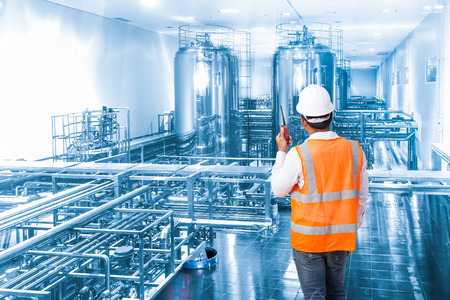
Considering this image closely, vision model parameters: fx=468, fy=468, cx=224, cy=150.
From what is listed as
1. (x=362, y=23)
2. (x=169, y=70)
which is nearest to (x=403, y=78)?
(x=362, y=23)

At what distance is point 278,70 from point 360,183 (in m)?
5.37

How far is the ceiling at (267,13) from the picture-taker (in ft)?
25.9

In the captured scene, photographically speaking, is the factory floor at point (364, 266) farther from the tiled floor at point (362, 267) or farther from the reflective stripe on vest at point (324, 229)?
the reflective stripe on vest at point (324, 229)

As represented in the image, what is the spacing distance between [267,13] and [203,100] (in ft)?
7.87

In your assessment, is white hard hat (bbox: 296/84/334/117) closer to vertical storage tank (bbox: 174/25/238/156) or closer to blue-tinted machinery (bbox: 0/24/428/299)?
blue-tinted machinery (bbox: 0/24/428/299)

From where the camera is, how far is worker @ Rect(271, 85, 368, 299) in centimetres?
189

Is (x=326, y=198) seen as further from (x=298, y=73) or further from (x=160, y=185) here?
(x=298, y=73)

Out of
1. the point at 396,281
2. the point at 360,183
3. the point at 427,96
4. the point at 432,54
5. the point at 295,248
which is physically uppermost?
the point at 432,54

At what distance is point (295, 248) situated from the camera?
196 cm

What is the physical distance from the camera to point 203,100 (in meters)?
7.63

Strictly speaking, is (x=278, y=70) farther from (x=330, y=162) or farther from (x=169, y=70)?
(x=169, y=70)

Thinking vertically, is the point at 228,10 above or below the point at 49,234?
above

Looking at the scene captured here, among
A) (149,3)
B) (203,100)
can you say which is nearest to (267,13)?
(149,3)

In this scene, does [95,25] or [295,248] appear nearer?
[295,248]
